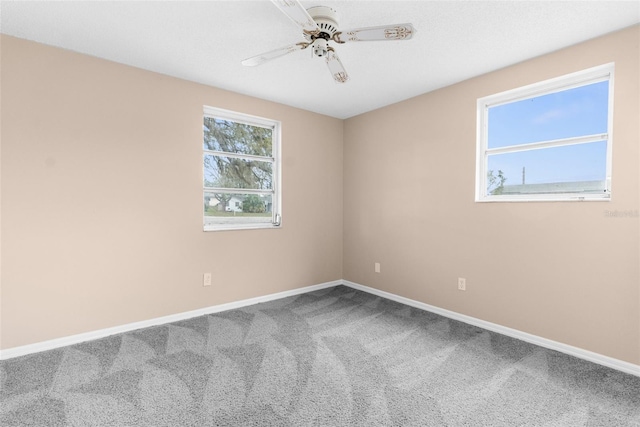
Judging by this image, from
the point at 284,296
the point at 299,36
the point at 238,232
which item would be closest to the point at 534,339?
the point at 284,296

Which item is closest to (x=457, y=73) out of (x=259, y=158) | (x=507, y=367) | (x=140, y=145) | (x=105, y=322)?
(x=259, y=158)

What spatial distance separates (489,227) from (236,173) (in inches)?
109

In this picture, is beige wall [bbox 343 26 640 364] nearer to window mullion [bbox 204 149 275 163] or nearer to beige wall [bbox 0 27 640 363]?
beige wall [bbox 0 27 640 363]

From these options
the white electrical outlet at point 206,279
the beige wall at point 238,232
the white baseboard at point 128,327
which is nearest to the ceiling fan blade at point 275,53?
the beige wall at point 238,232

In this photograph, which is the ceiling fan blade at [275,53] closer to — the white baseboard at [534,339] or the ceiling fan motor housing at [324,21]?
the ceiling fan motor housing at [324,21]

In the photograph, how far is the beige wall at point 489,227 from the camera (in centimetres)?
220

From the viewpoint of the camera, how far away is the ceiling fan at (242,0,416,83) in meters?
1.64

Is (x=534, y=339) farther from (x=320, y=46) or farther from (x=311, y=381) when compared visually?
(x=320, y=46)

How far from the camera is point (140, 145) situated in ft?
9.41

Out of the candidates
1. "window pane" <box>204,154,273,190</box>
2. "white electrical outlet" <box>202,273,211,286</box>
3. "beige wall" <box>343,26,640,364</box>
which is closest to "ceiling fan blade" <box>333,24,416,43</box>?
"beige wall" <box>343,26,640,364</box>

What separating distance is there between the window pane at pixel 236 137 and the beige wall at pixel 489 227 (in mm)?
1262

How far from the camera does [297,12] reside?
5.32 ft

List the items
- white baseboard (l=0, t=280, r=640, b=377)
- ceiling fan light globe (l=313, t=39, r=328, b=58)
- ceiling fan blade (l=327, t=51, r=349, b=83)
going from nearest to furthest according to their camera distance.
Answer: ceiling fan light globe (l=313, t=39, r=328, b=58), ceiling fan blade (l=327, t=51, r=349, b=83), white baseboard (l=0, t=280, r=640, b=377)

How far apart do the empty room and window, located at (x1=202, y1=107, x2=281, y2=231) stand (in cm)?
3
